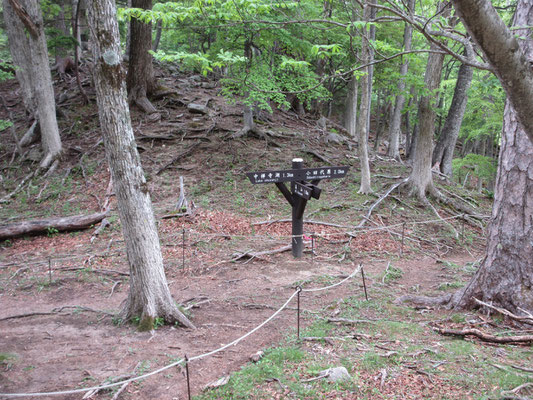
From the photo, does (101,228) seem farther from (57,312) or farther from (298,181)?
(298,181)

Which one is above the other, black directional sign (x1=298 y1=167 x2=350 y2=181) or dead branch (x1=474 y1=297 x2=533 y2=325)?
black directional sign (x1=298 y1=167 x2=350 y2=181)

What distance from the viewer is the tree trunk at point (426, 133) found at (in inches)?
445

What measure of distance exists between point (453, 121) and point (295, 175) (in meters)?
10.4

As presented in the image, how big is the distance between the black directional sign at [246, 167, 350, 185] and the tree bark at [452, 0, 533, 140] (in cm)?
647

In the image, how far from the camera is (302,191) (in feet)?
28.6

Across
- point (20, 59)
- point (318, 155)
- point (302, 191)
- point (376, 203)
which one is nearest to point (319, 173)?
point (302, 191)

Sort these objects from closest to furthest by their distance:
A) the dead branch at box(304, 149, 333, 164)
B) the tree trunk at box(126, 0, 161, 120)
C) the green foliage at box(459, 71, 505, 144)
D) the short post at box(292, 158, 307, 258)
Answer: the short post at box(292, 158, 307, 258) < the green foliage at box(459, 71, 505, 144) < the dead branch at box(304, 149, 333, 164) < the tree trunk at box(126, 0, 161, 120)

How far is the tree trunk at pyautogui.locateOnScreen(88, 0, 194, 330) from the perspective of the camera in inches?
196

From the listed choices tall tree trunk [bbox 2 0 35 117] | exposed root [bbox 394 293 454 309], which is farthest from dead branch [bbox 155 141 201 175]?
exposed root [bbox 394 293 454 309]

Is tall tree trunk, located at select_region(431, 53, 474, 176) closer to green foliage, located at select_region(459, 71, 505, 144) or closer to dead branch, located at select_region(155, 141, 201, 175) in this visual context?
green foliage, located at select_region(459, 71, 505, 144)

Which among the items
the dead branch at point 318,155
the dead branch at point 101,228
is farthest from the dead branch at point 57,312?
the dead branch at point 318,155

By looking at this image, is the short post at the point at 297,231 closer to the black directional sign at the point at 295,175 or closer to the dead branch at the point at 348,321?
the black directional sign at the point at 295,175

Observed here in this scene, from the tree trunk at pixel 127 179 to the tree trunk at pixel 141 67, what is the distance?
11.6 m

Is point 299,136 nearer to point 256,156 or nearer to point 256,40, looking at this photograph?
point 256,156
